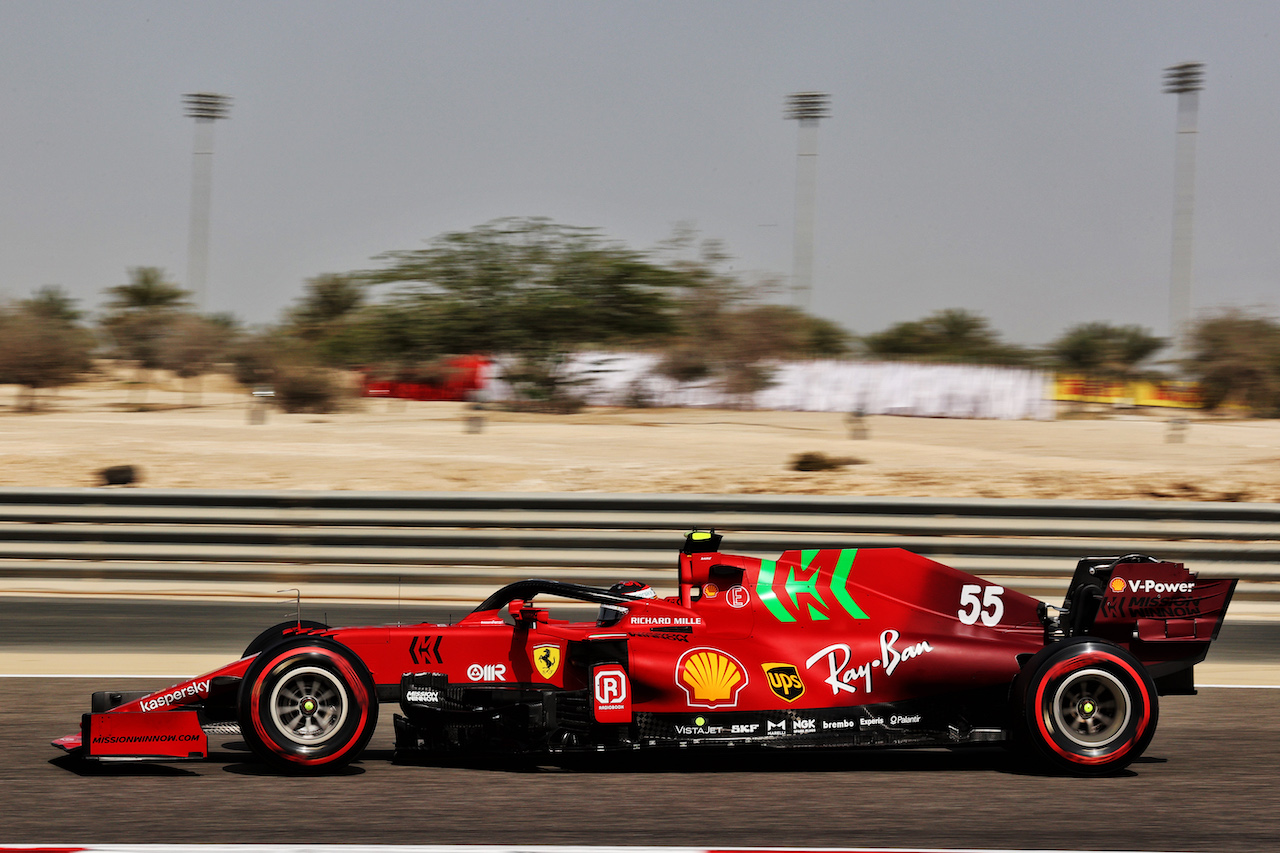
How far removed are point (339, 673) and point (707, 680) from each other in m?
1.55

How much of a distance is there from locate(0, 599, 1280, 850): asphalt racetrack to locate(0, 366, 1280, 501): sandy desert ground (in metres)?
6.57

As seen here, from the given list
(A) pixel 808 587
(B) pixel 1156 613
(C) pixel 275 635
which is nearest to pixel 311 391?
(C) pixel 275 635

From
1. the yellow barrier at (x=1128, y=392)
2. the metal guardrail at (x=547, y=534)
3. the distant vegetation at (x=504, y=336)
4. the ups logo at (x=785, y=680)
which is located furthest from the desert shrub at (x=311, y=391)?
Result: the ups logo at (x=785, y=680)

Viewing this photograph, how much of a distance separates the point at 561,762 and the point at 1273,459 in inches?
472

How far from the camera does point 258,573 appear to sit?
9.62m

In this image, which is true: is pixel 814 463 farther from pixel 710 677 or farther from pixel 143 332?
pixel 143 332

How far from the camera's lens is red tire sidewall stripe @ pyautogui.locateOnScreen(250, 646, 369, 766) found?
17.0 feet

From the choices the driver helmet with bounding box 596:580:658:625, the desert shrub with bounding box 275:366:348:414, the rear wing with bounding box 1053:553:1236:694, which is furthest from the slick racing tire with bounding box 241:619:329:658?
the desert shrub with bounding box 275:366:348:414

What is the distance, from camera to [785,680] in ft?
17.7

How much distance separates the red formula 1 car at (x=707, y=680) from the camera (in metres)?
5.25

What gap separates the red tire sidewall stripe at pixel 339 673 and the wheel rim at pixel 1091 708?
2.92 metres

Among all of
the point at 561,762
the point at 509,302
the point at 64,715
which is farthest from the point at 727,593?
the point at 509,302

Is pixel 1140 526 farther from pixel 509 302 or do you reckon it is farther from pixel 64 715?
pixel 509 302

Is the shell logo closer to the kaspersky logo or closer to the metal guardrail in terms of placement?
the kaspersky logo
